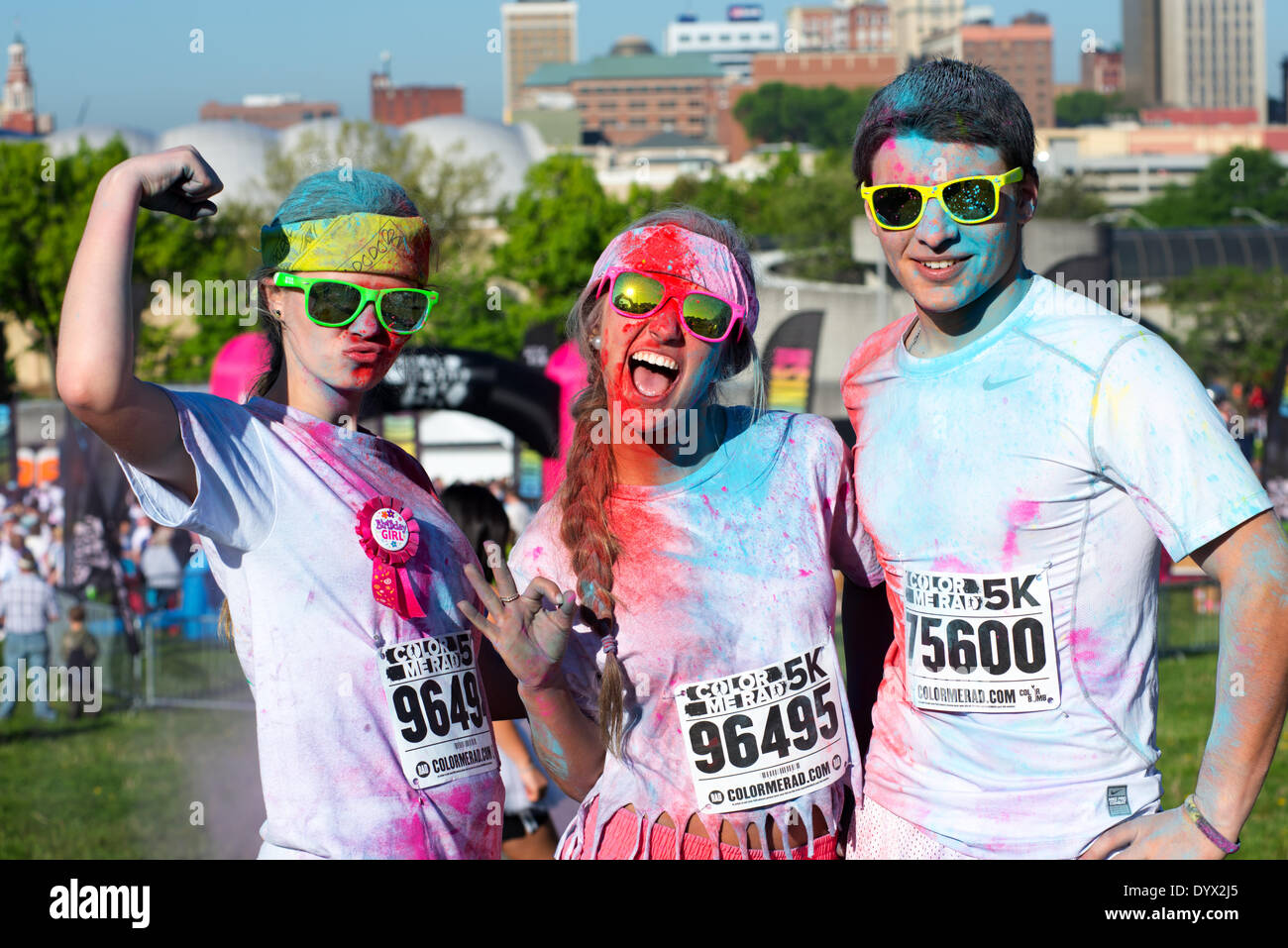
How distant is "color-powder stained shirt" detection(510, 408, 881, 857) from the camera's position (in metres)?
2.72

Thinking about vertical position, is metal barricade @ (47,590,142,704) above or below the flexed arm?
below

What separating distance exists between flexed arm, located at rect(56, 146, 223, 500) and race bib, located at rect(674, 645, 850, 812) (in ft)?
3.42

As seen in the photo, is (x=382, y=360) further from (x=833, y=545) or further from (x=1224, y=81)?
(x=1224, y=81)

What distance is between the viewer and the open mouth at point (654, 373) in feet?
9.04

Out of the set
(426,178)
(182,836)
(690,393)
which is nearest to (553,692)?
(690,393)

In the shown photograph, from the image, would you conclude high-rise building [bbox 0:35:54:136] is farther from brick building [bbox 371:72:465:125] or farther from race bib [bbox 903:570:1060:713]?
race bib [bbox 903:570:1060:713]

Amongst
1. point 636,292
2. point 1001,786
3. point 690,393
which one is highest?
point 636,292

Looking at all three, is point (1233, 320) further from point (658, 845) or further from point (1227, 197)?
point (1227, 197)

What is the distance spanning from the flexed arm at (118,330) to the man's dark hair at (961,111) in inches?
49.2

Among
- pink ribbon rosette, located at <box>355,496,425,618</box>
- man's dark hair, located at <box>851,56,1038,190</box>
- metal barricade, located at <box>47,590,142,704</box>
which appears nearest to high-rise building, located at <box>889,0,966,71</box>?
metal barricade, located at <box>47,590,142,704</box>

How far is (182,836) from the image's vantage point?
7.77 m

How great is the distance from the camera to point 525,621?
8.50ft
